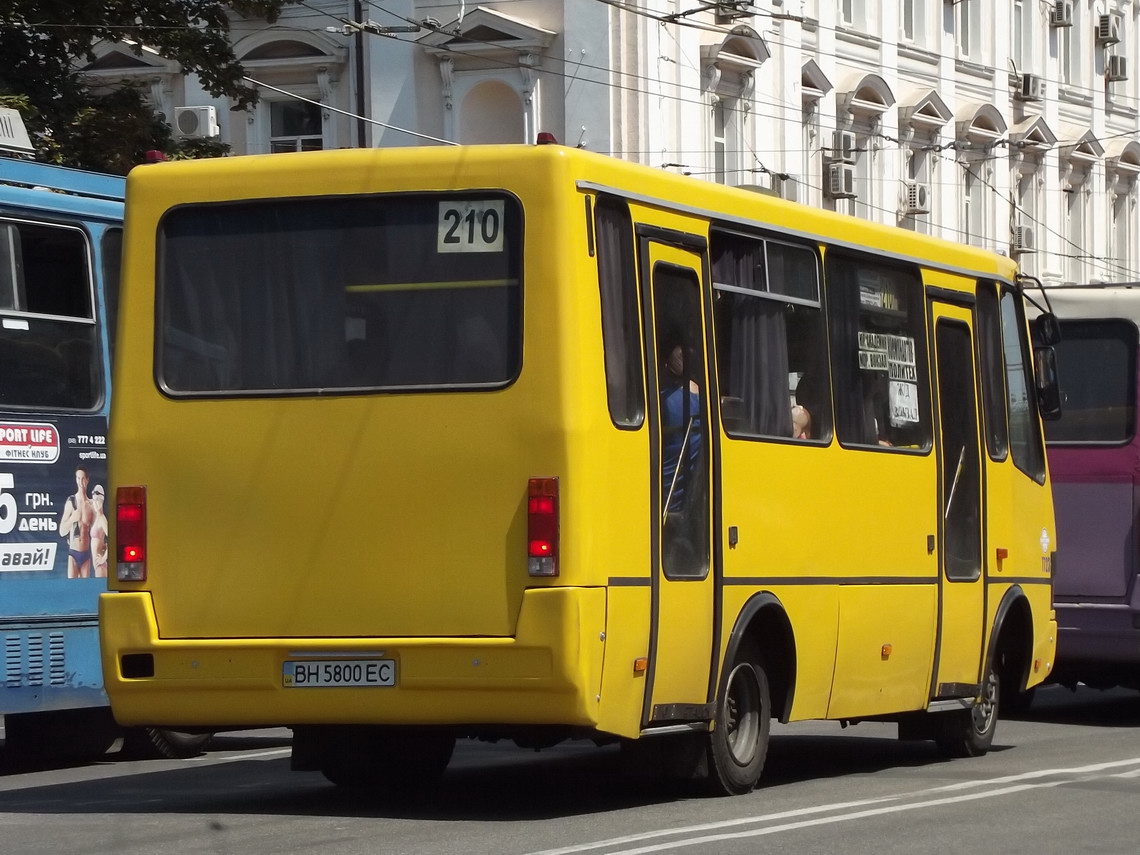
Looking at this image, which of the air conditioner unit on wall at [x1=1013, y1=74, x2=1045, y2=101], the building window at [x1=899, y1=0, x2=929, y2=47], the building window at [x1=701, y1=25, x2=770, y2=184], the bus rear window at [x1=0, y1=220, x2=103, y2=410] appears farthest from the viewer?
the air conditioner unit on wall at [x1=1013, y1=74, x2=1045, y2=101]

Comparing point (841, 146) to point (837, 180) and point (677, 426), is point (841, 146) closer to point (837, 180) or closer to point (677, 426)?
point (837, 180)

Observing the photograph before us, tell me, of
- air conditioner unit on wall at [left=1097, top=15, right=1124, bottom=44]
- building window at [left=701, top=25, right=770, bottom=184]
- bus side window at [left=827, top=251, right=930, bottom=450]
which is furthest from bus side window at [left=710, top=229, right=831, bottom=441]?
air conditioner unit on wall at [left=1097, top=15, right=1124, bottom=44]

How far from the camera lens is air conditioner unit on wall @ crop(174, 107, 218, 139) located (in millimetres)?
27234

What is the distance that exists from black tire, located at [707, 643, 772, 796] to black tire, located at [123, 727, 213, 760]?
14.5 ft

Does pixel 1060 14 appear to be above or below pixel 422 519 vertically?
above

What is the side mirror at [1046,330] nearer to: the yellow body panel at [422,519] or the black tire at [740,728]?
the black tire at [740,728]

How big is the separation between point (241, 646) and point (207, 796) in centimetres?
179

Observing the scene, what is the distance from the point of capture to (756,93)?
127 ft

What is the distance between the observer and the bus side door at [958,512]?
528 inches

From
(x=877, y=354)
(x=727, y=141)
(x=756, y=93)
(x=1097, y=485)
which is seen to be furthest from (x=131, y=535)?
(x=756, y=93)

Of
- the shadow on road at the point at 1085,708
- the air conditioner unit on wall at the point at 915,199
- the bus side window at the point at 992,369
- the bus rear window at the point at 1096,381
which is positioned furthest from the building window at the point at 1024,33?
the bus side window at the point at 992,369

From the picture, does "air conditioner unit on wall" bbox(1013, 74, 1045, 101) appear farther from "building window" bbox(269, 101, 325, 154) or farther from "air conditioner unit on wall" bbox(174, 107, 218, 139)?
"air conditioner unit on wall" bbox(174, 107, 218, 139)

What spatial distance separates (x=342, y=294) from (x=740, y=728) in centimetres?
287

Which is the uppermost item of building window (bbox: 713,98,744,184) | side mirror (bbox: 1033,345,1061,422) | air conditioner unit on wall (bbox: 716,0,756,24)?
air conditioner unit on wall (bbox: 716,0,756,24)
